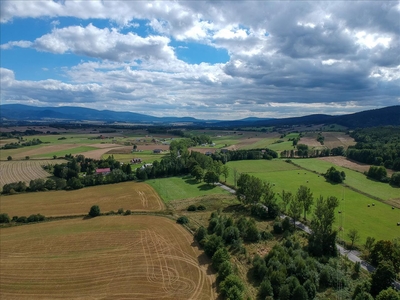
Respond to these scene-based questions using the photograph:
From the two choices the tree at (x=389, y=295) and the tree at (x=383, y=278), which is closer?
the tree at (x=389, y=295)

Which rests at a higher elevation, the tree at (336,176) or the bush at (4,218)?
the tree at (336,176)

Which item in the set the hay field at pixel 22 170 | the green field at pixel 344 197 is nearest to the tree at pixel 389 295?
the green field at pixel 344 197

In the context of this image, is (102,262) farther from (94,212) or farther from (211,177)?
(211,177)

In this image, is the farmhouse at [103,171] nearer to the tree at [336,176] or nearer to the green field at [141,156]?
the green field at [141,156]

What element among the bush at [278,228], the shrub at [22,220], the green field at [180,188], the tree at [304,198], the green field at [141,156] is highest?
the tree at [304,198]

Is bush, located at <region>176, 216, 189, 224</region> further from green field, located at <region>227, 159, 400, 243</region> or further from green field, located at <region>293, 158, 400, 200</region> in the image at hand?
green field, located at <region>293, 158, 400, 200</region>

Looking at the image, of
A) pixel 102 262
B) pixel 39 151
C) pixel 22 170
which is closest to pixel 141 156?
pixel 22 170

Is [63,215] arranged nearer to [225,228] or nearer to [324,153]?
[225,228]
